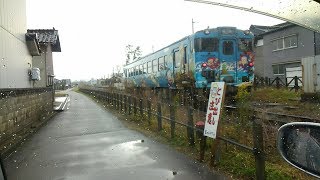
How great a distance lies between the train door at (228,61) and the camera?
1512 cm

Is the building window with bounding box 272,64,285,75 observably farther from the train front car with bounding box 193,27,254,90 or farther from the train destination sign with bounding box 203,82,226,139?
the train destination sign with bounding box 203,82,226,139

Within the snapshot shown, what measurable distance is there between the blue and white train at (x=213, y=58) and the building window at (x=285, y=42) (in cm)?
1509

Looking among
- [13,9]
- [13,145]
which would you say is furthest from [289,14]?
[13,9]

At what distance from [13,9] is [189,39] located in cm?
712

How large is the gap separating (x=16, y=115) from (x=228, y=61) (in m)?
9.02

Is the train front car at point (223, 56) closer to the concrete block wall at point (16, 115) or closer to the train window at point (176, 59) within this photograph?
the train window at point (176, 59)

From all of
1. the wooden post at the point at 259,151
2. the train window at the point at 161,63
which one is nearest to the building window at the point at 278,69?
the train window at the point at 161,63

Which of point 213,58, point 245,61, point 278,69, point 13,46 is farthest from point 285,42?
point 13,46

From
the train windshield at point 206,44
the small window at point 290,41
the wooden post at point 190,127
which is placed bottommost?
the wooden post at point 190,127

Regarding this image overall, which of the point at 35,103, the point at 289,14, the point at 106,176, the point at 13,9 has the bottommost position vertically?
the point at 106,176

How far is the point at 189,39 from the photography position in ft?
49.9

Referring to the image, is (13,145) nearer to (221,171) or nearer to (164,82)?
(221,171)

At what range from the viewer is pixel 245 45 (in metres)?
15.6

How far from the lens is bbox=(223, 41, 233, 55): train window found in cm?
1524
